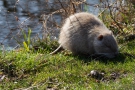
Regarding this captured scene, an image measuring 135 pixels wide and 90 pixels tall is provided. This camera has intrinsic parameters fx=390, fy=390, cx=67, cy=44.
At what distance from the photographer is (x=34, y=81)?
5332mm

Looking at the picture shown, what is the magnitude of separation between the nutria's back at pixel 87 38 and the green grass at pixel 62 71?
165 mm

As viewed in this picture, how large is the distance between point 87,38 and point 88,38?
2 cm

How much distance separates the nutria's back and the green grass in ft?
0.54

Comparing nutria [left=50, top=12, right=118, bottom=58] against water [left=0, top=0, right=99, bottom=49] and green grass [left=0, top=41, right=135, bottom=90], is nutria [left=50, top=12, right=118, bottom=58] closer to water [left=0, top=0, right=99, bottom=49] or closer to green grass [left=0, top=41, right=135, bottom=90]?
green grass [left=0, top=41, right=135, bottom=90]

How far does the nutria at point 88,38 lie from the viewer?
6.45m

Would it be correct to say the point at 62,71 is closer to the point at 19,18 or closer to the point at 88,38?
the point at 88,38

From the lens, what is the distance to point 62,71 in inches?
219

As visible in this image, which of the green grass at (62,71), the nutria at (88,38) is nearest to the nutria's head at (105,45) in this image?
the nutria at (88,38)

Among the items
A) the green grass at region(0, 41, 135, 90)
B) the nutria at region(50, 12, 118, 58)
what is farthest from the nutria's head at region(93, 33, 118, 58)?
the green grass at region(0, 41, 135, 90)

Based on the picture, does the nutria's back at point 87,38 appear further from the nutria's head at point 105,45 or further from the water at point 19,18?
the water at point 19,18

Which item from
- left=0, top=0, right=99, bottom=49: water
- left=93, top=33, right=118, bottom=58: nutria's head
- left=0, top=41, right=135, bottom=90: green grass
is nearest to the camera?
left=0, top=41, right=135, bottom=90: green grass

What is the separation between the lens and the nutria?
6449mm

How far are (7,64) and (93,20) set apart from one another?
69.6 inches

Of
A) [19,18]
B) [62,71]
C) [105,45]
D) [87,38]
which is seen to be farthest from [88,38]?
[19,18]
